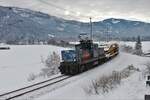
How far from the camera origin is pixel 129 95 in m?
14.4

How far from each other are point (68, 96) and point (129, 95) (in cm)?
407

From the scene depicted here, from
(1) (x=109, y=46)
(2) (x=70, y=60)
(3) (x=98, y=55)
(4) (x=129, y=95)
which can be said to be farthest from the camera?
(1) (x=109, y=46)

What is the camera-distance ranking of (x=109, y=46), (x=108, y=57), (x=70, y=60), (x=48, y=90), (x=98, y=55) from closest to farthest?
(x=48, y=90) < (x=70, y=60) < (x=98, y=55) < (x=108, y=57) < (x=109, y=46)

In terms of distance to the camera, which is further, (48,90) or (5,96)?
(48,90)

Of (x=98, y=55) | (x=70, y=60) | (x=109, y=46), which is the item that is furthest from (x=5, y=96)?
(x=109, y=46)

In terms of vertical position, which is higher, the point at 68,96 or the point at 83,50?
the point at 83,50

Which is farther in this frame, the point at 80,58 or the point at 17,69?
the point at 17,69

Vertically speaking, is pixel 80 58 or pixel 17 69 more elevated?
pixel 80 58

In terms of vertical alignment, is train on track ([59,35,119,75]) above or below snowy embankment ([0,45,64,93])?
above

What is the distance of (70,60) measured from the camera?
29.6 metres

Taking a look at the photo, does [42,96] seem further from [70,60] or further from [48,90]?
[70,60]

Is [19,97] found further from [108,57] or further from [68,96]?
[108,57]

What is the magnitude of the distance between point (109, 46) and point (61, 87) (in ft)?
105

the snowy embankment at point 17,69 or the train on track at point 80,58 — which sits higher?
the train on track at point 80,58
